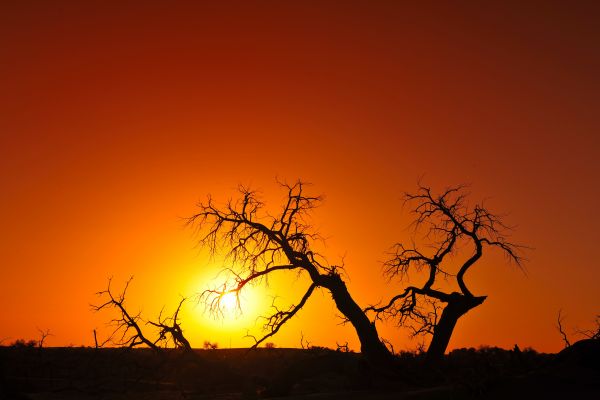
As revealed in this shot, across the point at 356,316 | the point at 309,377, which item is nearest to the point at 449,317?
the point at 356,316

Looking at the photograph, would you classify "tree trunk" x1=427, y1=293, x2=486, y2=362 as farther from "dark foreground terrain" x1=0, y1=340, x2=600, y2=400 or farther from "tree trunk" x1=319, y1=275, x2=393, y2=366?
"tree trunk" x1=319, y1=275, x2=393, y2=366

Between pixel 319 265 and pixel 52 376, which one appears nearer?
pixel 319 265

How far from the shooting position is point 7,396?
15992 millimetres

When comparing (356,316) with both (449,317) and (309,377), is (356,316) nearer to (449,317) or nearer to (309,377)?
(309,377)

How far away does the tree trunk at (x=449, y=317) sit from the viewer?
2147 cm

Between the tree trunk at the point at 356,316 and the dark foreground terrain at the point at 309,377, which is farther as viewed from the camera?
the tree trunk at the point at 356,316

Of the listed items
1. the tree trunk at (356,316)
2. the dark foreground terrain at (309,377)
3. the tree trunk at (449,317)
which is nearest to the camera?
the dark foreground terrain at (309,377)

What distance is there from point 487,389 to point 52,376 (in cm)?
1908

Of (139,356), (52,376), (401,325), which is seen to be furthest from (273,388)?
(139,356)

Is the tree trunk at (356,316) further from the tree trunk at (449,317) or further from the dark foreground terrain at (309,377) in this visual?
the tree trunk at (449,317)

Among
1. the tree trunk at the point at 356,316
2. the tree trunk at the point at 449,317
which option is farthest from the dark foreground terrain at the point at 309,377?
the tree trunk at the point at 356,316

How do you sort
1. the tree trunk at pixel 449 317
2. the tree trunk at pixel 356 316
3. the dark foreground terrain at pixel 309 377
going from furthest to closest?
the tree trunk at pixel 449 317 → the tree trunk at pixel 356 316 → the dark foreground terrain at pixel 309 377

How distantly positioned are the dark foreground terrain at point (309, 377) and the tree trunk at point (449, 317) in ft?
1.93

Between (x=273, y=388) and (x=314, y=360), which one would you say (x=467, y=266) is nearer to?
(x=314, y=360)
